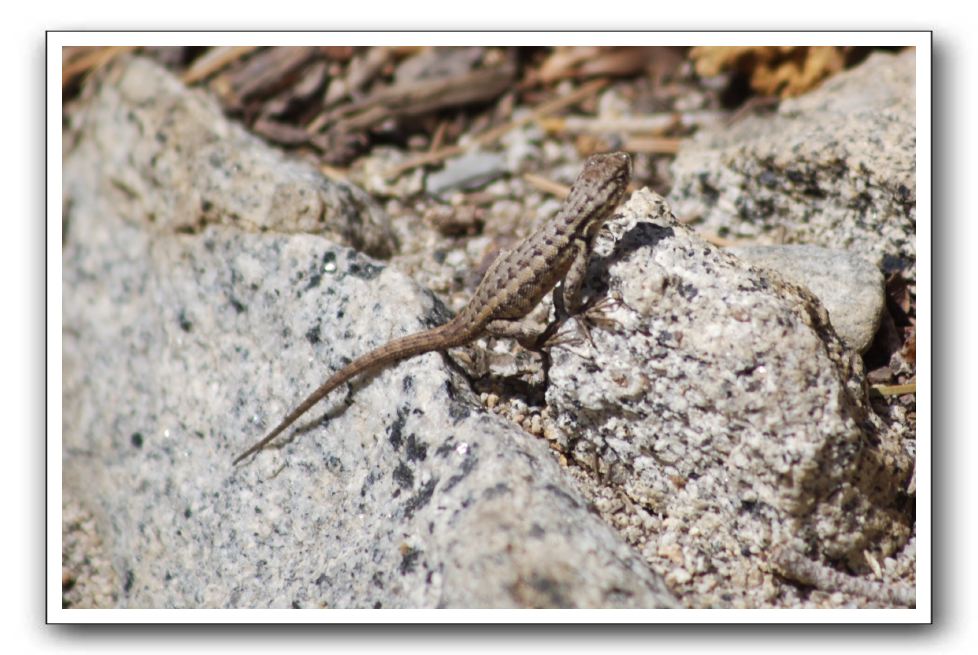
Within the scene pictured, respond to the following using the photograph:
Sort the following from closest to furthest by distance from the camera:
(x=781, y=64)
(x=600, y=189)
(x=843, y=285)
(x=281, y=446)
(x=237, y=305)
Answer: (x=843, y=285), (x=281, y=446), (x=600, y=189), (x=237, y=305), (x=781, y=64)

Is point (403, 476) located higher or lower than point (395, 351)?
lower

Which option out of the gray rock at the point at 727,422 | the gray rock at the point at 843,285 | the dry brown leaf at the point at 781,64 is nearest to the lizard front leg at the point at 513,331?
the gray rock at the point at 727,422

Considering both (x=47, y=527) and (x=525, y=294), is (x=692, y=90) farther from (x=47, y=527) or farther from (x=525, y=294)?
(x=47, y=527)

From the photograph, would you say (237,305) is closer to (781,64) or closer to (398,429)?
(398,429)

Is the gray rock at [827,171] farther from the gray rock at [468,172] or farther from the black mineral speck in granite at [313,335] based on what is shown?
the black mineral speck in granite at [313,335]

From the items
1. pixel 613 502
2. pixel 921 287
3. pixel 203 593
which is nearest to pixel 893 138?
pixel 921 287

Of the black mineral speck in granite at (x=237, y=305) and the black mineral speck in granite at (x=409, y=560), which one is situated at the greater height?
the black mineral speck in granite at (x=237, y=305)

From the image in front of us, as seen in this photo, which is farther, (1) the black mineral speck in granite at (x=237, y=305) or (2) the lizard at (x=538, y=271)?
(1) the black mineral speck in granite at (x=237, y=305)

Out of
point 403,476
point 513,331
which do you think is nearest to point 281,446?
point 403,476
